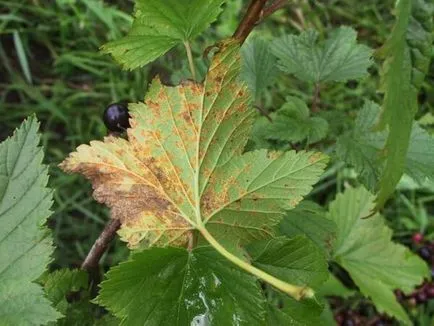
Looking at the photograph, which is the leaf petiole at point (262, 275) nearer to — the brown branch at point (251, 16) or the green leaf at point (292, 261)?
the green leaf at point (292, 261)

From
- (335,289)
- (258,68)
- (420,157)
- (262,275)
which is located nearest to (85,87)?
(335,289)

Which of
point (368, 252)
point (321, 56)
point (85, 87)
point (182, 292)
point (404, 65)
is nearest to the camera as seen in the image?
point (404, 65)

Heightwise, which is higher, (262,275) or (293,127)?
(293,127)

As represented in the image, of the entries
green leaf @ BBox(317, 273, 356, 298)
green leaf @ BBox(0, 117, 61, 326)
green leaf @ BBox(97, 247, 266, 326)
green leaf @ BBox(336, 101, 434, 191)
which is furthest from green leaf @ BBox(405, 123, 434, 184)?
green leaf @ BBox(317, 273, 356, 298)

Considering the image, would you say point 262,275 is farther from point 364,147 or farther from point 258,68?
point 258,68

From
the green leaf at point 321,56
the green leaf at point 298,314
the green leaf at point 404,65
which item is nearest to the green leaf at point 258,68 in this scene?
the green leaf at point 321,56

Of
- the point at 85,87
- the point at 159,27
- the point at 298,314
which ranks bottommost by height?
the point at 298,314
